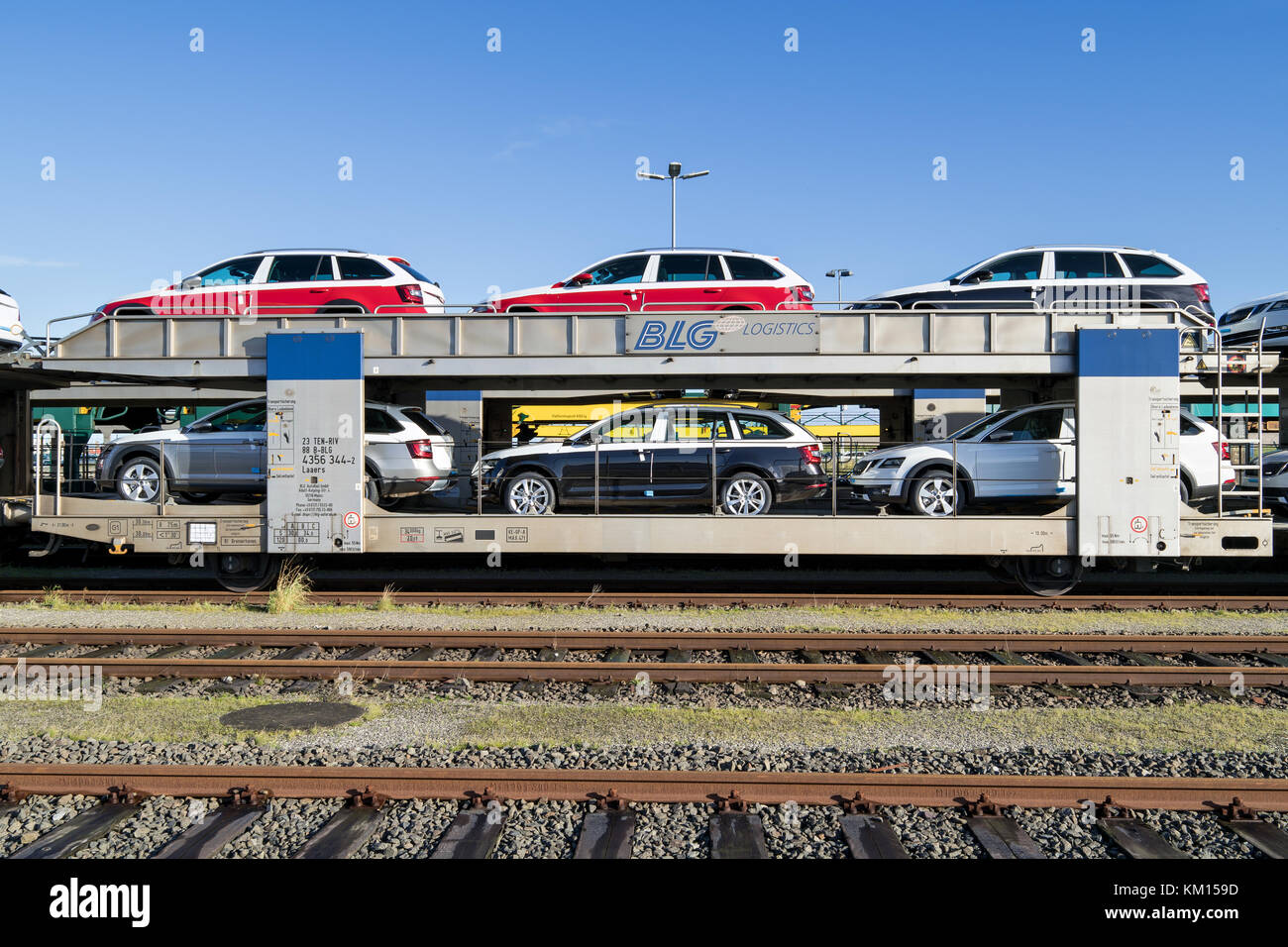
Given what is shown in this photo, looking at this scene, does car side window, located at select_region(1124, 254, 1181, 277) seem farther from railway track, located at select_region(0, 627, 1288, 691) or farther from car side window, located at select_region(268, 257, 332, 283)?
car side window, located at select_region(268, 257, 332, 283)

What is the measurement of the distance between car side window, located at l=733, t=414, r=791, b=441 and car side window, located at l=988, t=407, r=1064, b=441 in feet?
9.22

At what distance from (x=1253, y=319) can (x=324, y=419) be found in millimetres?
16490

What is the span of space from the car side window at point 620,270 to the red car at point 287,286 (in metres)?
2.62

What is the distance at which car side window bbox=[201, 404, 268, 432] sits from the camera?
1164 cm

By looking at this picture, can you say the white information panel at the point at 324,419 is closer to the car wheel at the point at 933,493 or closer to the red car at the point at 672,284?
the red car at the point at 672,284

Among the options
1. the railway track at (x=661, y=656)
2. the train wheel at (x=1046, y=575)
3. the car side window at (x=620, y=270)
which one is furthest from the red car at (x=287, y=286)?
the train wheel at (x=1046, y=575)

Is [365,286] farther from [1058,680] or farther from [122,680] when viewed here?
[1058,680]

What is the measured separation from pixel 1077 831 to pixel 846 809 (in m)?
1.15

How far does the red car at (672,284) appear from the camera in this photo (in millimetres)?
12602

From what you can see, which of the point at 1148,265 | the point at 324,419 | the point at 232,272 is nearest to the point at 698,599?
the point at 324,419

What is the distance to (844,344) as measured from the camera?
407 inches

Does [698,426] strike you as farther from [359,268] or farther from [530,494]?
[359,268]
